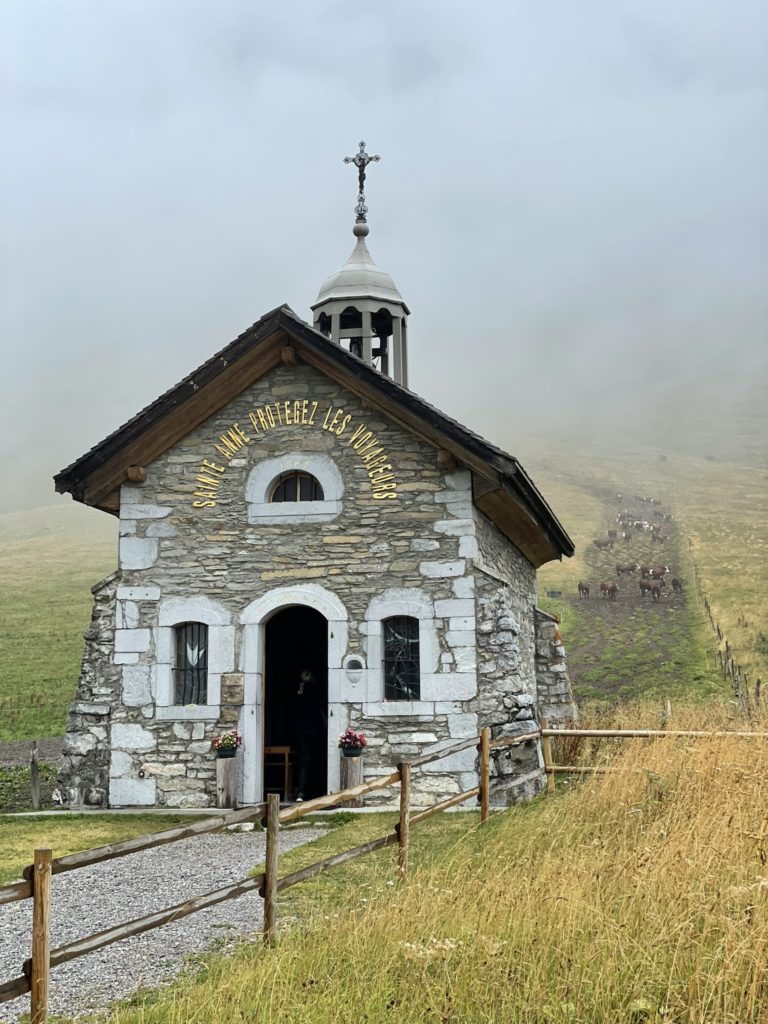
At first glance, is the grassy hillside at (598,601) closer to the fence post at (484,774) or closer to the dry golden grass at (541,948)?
the fence post at (484,774)

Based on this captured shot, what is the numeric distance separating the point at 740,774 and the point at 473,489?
20.5ft

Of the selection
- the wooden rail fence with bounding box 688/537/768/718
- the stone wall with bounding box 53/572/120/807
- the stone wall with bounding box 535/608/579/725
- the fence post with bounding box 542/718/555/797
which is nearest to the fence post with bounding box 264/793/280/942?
the fence post with bounding box 542/718/555/797

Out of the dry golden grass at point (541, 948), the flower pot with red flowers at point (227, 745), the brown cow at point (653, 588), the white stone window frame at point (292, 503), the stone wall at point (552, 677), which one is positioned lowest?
the dry golden grass at point (541, 948)

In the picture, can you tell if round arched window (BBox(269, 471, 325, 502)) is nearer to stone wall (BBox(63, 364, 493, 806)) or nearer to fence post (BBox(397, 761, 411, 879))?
stone wall (BBox(63, 364, 493, 806))

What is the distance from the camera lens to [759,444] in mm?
146125

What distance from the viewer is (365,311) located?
18391 mm

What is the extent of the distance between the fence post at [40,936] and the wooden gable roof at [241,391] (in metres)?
9.66

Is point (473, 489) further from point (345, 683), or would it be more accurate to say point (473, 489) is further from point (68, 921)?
point (68, 921)

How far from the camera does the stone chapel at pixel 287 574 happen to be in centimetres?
1378

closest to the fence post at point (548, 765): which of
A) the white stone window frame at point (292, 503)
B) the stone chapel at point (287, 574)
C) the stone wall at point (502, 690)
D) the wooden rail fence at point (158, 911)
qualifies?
the stone wall at point (502, 690)

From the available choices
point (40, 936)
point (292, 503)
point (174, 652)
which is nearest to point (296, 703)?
point (174, 652)

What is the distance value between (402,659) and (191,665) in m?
3.02

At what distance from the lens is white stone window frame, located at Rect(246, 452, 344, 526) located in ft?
47.5

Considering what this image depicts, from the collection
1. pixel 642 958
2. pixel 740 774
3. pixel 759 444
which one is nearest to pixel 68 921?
pixel 642 958
